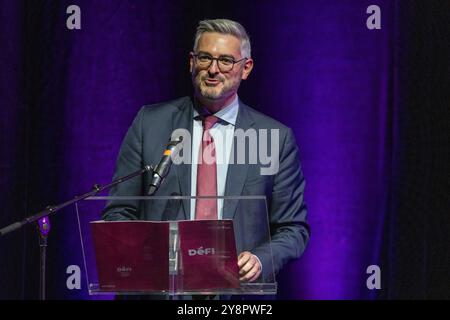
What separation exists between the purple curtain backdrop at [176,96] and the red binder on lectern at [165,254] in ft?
5.70

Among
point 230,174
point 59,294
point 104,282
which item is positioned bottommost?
point 59,294

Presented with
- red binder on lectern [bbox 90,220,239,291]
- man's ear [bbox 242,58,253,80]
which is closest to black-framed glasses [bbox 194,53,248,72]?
man's ear [bbox 242,58,253,80]

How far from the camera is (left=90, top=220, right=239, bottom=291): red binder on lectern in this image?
325 cm

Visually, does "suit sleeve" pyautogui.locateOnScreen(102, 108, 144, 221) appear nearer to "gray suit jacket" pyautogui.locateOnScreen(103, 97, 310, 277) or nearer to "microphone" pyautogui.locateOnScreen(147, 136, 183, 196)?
"gray suit jacket" pyautogui.locateOnScreen(103, 97, 310, 277)

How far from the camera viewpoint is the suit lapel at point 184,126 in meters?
4.43

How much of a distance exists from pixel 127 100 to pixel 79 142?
0.39m

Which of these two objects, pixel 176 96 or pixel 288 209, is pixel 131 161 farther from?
pixel 288 209

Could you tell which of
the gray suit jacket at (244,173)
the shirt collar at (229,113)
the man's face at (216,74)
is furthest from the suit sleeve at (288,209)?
the man's face at (216,74)

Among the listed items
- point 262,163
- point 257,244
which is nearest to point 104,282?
point 257,244

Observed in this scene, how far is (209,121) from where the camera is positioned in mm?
4648

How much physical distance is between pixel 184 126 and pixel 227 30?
595 mm

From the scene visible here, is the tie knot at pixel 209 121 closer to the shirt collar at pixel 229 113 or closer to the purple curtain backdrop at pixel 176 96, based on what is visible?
the shirt collar at pixel 229 113
